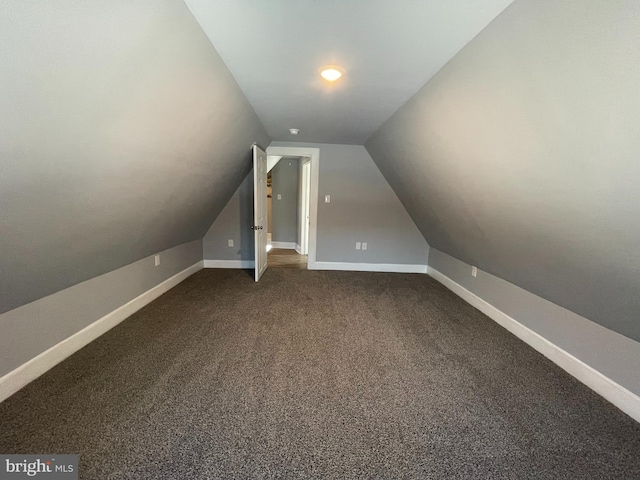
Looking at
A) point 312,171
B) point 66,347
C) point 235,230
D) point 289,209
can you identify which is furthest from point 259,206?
point 289,209

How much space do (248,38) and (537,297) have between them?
303 centimetres

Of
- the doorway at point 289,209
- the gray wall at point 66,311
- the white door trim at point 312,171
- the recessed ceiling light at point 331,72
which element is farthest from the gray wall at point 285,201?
the recessed ceiling light at point 331,72

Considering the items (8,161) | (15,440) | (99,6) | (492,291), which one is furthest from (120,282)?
(492,291)

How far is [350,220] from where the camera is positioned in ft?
15.0

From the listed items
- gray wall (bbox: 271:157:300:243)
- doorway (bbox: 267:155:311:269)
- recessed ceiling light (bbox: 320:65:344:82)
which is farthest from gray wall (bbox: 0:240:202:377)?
gray wall (bbox: 271:157:300:243)

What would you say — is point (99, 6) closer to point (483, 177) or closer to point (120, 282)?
point (483, 177)

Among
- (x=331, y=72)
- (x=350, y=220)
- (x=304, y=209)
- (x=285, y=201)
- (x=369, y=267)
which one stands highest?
(x=331, y=72)

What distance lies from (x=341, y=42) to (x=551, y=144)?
3.89 ft

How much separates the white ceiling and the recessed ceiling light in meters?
0.04

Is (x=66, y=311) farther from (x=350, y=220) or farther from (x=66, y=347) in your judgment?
(x=350, y=220)

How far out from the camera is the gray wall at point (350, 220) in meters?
4.43

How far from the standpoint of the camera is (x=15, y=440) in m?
1.40

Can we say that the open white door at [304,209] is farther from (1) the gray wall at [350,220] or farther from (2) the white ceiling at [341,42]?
(2) the white ceiling at [341,42]

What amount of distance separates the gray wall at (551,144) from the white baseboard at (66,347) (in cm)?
328
